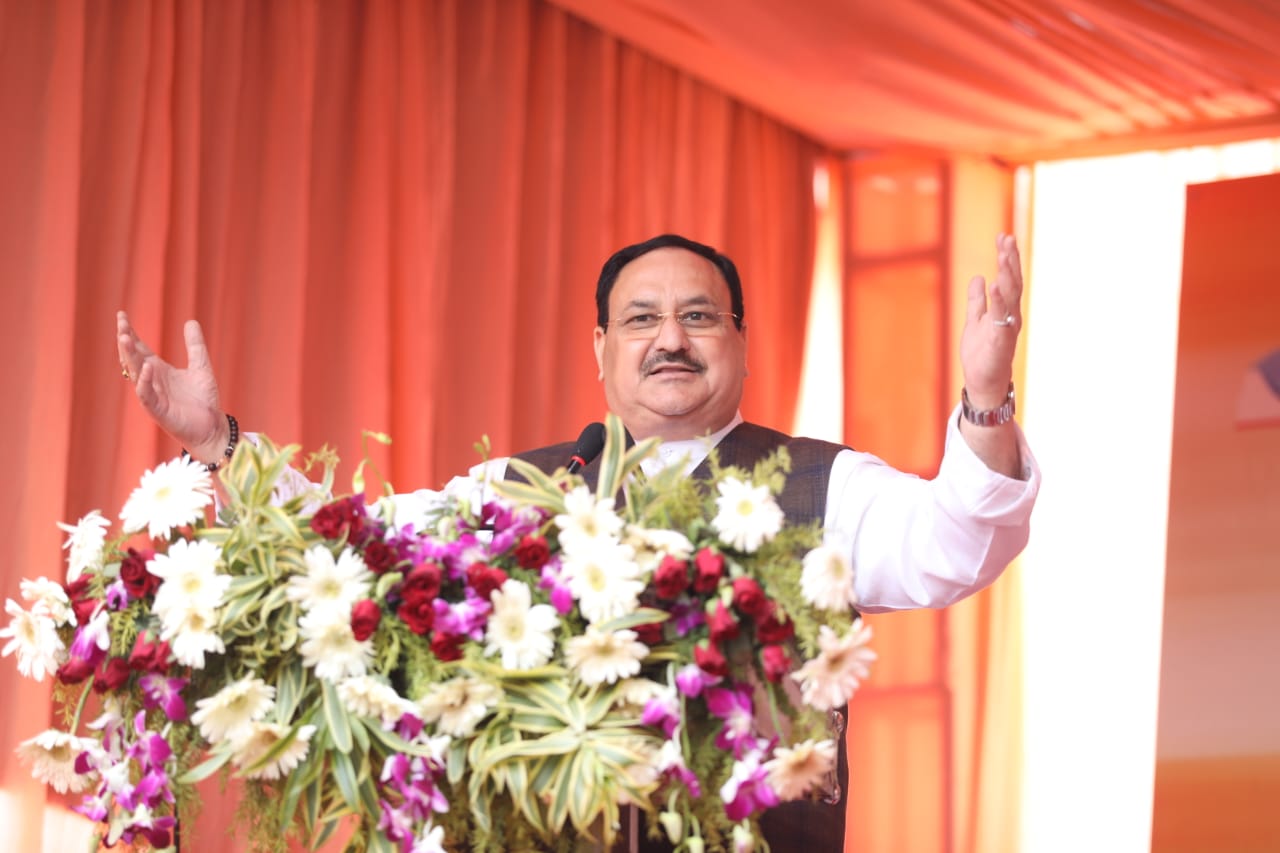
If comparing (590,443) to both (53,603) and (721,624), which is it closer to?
(721,624)

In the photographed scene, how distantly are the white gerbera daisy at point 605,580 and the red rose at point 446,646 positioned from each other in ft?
0.41

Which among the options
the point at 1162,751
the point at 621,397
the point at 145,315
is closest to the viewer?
the point at 621,397

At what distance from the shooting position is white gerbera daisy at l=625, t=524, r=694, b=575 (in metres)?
1.50

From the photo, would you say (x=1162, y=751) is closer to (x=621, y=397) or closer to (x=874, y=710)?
(x=874, y=710)

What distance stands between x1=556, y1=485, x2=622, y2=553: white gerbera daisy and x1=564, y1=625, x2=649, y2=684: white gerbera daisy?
0.30 feet

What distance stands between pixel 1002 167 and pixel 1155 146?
605 millimetres

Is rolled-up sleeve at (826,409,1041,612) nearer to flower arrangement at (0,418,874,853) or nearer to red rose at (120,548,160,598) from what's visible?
flower arrangement at (0,418,874,853)

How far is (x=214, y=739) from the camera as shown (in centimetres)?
152

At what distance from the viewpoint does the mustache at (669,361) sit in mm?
2586

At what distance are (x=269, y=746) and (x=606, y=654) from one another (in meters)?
0.35

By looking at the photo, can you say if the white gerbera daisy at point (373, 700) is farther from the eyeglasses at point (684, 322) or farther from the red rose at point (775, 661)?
the eyeglasses at point (684, 322)

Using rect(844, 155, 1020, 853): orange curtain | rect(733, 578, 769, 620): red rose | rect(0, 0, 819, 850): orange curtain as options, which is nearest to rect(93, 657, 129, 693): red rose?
rect(733, 578, 769, 620): red rose

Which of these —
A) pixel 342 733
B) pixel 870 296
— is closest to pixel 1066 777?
pixel 870 296

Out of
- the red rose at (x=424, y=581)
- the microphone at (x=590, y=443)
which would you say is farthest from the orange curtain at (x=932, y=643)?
the red rose at (x=424, y=581)
